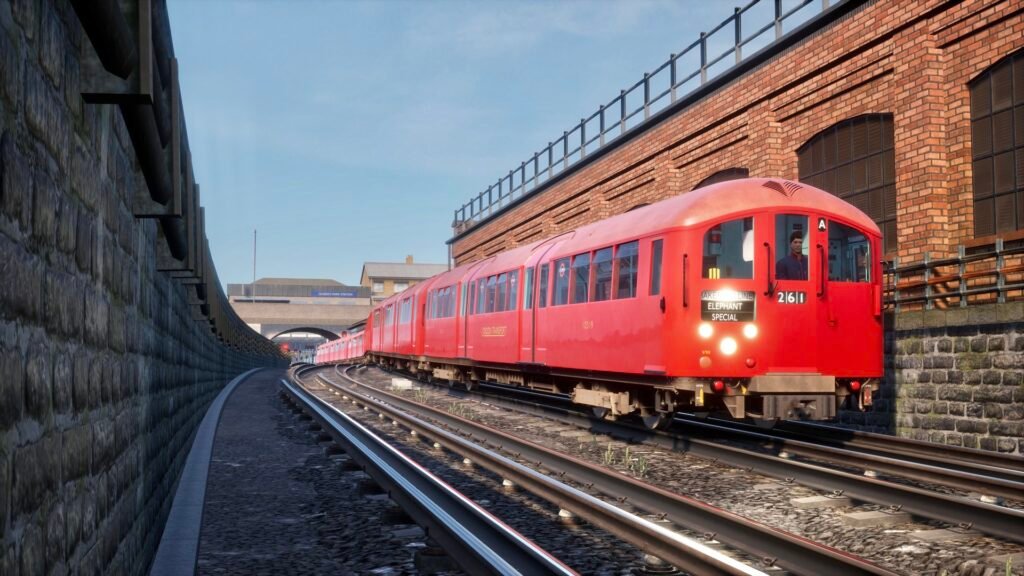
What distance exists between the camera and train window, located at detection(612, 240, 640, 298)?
1090 cm

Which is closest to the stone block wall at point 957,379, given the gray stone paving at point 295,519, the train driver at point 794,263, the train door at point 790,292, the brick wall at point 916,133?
the brick wall at point 916,133

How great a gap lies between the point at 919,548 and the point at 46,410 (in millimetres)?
5778

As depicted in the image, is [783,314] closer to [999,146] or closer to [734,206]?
[734,206]

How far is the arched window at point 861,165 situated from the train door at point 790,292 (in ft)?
14.9

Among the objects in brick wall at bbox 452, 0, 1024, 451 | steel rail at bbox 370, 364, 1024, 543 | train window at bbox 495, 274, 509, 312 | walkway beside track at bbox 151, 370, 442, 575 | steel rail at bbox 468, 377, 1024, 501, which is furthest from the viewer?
train window at bbox 495, 274, 509, 312

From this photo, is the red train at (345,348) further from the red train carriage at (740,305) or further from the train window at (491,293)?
the red train carriage at (740,305)

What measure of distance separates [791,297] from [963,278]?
2851 millimetres

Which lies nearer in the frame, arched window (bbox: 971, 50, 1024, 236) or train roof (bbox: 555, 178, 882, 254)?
train roof (bbox: 555, 178, 882, 254)

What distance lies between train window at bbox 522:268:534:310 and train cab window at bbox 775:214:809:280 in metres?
5.32

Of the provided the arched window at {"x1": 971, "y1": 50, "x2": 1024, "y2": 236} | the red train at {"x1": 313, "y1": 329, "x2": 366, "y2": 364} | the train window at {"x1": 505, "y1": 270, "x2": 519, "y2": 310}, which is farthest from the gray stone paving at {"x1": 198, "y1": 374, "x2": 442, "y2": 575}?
the red train at {"x1": 313, "y1": 329, "x2": 366, "y2": 364}

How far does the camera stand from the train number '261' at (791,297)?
998cm

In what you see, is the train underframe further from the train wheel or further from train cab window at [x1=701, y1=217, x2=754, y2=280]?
train cab window at [x1=701, y1=217, x2=754, y2=280]

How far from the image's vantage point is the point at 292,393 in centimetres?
1994

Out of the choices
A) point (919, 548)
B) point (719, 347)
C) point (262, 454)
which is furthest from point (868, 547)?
point (262, 454)
